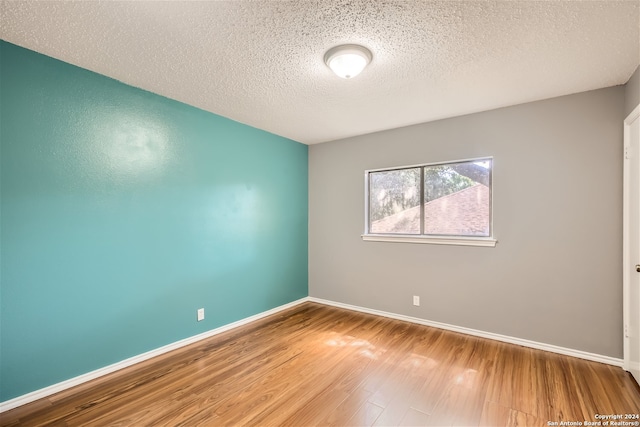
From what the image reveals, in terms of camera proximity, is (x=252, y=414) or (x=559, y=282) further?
(x=559, y=282)

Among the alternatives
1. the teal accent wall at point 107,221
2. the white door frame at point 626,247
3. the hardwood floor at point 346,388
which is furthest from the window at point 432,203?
the teal accent wall at point 107,221

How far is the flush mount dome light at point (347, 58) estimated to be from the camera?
193 centimetres

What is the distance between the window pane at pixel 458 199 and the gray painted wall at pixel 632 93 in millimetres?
1088

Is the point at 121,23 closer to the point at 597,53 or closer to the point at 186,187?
the point at 186,187

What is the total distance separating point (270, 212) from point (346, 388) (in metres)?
2.38

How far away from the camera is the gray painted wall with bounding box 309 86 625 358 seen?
2.52m

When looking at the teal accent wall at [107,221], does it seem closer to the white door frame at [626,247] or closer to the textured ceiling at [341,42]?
the textured ceiling at [341,42]

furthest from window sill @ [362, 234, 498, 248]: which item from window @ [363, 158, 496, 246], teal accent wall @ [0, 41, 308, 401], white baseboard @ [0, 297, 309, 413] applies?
white baseboard @ [0, 297, 309, 413]

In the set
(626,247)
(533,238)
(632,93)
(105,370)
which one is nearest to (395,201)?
(533,238)

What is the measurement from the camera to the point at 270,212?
12.8 ft

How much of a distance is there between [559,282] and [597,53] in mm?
1950

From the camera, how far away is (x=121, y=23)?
1713 mm

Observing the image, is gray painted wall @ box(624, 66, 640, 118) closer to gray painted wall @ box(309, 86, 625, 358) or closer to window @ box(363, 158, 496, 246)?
gray painted wall @ box(309, 86, 625, 358)

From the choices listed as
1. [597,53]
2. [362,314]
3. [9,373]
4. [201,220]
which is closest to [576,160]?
[597,53]
